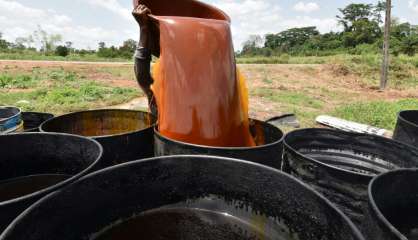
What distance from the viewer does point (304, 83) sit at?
46.3ft

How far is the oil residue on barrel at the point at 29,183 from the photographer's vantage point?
1.40 m

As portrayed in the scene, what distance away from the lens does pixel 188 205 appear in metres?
1.22

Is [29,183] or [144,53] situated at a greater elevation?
[144,53]

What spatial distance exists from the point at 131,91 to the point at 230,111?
339 inches

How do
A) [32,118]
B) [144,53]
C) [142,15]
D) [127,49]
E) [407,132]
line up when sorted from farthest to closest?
1. [127,49]
2. [32,118]
3. [407,132]
4. [144,53]
5. [142,15]

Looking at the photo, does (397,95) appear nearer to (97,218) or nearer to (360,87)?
(360,87)

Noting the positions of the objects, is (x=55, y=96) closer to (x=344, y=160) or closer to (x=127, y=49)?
(x=344, y=160)

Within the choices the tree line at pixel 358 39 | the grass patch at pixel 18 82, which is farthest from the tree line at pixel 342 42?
the grass patch at pixel 18 82

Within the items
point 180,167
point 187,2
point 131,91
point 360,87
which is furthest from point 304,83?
point 180,167

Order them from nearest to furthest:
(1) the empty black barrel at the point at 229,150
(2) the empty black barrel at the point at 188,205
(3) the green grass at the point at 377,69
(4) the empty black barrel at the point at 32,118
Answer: (2) the empty black barrel at the point at 188,205
(1) the empty black barrel at the point at 229,150
(4) the empty black barrel at the point at 32,118
(3) the green grass at the point at 377,69

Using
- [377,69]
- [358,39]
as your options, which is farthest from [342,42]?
[377,69]

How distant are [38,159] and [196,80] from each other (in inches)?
33.2

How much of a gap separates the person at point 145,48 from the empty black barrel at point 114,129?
271mm

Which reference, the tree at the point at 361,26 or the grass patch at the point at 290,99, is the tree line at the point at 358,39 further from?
the grass patch at the point at 290,99
